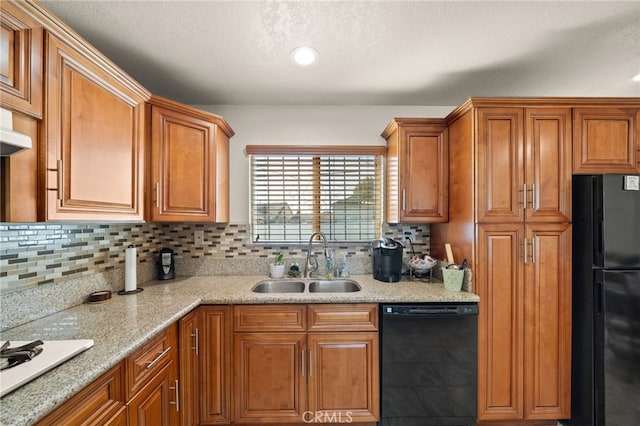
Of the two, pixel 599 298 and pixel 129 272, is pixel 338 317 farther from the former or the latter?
pixel 599 298

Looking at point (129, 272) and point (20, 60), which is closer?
point (20, 60)

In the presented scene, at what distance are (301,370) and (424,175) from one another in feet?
5.44

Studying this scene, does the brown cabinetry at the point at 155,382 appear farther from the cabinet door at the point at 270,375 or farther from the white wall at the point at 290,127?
the white wall at the point at 290,127

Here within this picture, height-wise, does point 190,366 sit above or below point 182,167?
below

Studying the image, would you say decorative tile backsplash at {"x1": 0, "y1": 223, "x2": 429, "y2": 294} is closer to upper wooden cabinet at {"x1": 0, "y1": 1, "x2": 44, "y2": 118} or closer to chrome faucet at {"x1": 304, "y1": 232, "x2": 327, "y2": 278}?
chrome faucet at {"x1": 304, "y1": 232, "x2": 327, "y2": 278}

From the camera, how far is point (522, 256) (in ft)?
5.55

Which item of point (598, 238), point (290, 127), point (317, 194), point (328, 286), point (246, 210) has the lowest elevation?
point (328, 286)

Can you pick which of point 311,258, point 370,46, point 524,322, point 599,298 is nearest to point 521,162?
point 599,298

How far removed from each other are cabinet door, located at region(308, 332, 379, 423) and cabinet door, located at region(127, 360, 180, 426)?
0.77m

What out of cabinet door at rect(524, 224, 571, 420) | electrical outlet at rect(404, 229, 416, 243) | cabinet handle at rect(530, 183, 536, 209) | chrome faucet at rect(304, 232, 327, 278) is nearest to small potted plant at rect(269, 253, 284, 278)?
chrome faucet at rect(304, 232, 327, 278)

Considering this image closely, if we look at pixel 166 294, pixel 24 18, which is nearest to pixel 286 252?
pixel 166 294

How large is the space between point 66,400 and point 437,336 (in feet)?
5.80

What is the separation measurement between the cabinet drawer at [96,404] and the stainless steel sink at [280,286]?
114cm

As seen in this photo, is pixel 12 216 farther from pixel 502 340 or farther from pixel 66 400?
pixel 502 340
